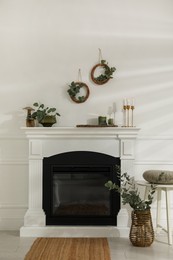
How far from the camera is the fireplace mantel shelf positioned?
16.8 ft

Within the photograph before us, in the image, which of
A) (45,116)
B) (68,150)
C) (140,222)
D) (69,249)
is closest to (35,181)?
(68,150)

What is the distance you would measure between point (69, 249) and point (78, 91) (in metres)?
1.85

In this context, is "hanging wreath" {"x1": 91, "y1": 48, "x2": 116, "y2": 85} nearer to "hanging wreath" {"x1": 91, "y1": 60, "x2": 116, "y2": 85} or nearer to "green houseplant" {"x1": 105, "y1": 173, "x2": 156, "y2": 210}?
"hanging wreath" {"x1": 91, "y1": 60, "x2": 116, "y2": 85}

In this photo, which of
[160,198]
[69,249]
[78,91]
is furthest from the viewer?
[78,91]

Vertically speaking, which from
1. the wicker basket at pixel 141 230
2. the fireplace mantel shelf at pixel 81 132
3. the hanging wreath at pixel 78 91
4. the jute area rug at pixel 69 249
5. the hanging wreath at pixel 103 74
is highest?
the hanging wreath at pixel 103 74

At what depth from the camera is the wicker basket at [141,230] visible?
15.1ft

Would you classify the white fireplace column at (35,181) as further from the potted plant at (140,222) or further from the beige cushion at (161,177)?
the beige cushion at (161,177)

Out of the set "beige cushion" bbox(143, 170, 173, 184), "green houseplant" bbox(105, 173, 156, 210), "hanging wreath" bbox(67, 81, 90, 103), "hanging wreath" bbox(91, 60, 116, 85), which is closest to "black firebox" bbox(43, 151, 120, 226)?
"green houseplant" bbox(105, 173, 156, 210)

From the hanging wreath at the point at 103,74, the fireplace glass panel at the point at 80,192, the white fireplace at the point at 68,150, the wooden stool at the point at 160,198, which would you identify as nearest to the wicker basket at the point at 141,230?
the wooden stool at the point at 160,198

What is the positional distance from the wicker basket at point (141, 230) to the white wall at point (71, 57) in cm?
119

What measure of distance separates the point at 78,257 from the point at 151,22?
2898 millimetres

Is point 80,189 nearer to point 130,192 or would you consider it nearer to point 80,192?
point 80,192

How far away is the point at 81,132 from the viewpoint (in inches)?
202

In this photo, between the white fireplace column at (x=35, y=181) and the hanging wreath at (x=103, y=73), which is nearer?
the white fireplace column at (x=35, y=181)
